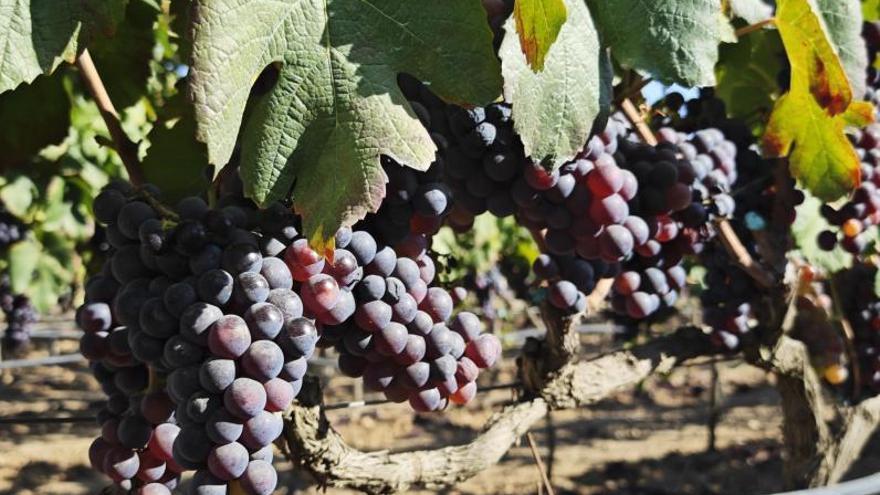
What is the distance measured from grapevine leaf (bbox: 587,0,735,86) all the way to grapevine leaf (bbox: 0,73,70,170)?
3.24 ft

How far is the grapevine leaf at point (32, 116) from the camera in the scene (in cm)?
153

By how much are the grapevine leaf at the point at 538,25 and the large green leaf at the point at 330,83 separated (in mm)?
50

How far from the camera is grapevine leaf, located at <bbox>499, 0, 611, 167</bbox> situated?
3.46 feet

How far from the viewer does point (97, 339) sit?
3.80ft

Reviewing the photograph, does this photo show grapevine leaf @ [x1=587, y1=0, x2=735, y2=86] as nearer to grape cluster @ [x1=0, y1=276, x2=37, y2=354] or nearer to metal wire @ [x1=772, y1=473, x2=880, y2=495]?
metal wire @ [x1=772, y1=473, x2=880, y2=495]

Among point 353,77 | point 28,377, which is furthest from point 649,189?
point 28,377

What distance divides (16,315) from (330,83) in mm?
4639

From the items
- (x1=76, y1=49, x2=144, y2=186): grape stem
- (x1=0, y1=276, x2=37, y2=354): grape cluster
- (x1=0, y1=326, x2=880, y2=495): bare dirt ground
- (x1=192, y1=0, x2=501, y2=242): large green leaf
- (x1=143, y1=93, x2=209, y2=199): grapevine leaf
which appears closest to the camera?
(x1=192, y1=0, x2=501, y2=242): large green leaf

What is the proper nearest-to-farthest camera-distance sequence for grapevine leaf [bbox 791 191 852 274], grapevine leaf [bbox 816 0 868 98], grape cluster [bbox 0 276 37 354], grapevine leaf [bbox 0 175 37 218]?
1. grapevine leaf [bbox 816 0 868 98]
2. grapevine leaf [bbox 791 191 852 274]
3. grapevine leaf [bbox 0 175 37 218]
4. grape cluster [bbox 0 276 37 354]

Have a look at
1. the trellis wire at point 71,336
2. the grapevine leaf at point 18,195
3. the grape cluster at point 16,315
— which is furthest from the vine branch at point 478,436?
the grape cluster at point 16,315

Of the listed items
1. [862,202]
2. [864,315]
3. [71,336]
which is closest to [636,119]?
[862,202]

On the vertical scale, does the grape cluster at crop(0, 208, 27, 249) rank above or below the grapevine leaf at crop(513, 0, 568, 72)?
below

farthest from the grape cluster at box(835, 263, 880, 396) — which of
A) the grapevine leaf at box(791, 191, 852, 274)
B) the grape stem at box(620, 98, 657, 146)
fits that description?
the grape stem at box(620, 98, 657, 146)

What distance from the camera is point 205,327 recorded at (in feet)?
3.23
